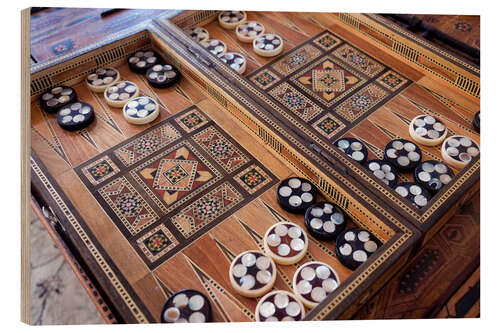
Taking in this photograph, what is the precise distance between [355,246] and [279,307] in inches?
19.9

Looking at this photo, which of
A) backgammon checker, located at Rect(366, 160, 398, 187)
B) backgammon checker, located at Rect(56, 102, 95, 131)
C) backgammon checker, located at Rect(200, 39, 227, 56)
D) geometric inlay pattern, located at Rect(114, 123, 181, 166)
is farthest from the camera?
backgammon checker, located at Rect(200, 39, 227, 56)

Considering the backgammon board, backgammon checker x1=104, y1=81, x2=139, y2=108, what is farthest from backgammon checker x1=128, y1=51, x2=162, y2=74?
backgammon checker x1=104, y1=81, x2=139, y2=108

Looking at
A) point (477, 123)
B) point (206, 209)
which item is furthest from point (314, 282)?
point (477, 123)

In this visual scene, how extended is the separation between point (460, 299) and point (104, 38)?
2.84 metres

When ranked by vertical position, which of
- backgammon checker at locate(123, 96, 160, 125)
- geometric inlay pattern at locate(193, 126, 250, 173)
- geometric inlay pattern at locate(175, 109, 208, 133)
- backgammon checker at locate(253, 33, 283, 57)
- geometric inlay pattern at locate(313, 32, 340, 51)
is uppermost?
backgammon checker at locate(123, 96, 160, 125)

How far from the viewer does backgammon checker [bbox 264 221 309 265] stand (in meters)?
2.28

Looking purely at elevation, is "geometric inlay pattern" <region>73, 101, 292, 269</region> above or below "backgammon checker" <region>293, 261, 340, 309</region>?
above

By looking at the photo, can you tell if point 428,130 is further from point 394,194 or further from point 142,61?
point 142,61

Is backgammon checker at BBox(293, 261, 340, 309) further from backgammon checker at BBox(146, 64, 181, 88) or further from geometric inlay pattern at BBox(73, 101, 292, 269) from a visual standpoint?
backgammon checker at BBox(146, 64, 181, 88)

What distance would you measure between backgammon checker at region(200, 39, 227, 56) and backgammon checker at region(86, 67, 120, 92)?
70cm

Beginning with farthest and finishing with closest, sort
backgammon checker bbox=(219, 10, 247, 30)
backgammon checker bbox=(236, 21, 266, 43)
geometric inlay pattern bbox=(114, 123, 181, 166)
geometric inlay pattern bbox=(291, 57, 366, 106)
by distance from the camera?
1. backgammon checker bbox=(219, 10, 247, 30)
2. backgammon checker bbox=(236, 21, 266, 43)
3. geometric inlay pattern bbox=(291, 57, 366, 106)
4. geometric inlay pattern bbox=(114, 123, 181, 166)

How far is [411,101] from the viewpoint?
9.99 ft

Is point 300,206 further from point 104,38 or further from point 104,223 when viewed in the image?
point 104,38

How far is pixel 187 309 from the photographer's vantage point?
2102mm
